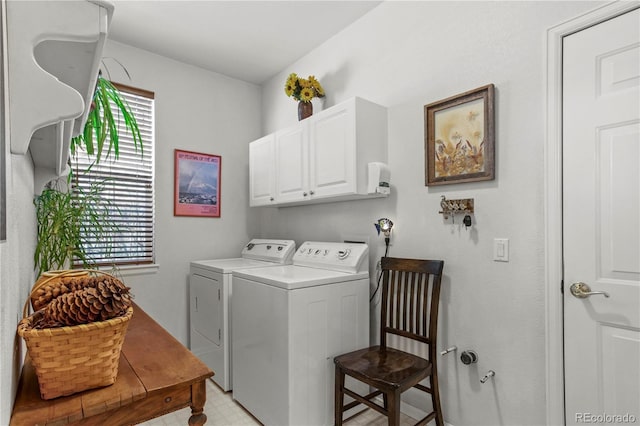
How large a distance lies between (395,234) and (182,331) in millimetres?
2147

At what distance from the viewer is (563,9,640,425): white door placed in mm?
1461

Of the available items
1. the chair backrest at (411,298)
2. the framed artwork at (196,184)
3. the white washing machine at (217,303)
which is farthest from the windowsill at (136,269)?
the chair backrest at (411,298)

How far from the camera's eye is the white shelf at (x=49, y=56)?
→ 60cm

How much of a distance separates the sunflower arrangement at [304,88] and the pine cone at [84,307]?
225 centimetres

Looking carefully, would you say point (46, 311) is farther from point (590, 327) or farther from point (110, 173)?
point (110, 173)

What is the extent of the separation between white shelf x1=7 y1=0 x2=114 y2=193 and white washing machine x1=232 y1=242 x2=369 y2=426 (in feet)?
4.70

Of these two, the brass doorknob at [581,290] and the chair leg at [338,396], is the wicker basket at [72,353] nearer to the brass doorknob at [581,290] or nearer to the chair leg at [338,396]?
the chair leg at [338,396]

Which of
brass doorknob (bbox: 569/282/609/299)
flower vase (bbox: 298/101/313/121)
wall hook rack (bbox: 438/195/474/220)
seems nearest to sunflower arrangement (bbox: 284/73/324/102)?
flower vase (bbox: 298/101/313/121)

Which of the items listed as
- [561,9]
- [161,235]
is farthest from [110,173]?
[561,9]

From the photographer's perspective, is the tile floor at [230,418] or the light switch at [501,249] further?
the tile floor at [230,418]

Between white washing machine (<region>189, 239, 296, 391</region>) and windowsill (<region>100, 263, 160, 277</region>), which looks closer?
white washing machine (<region>189, 239, 296, 391</region>)

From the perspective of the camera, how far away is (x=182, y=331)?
3.17 meters

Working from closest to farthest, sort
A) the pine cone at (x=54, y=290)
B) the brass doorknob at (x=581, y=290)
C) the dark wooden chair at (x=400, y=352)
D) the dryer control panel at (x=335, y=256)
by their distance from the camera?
1. the pine cone at (x=54, y=290)
2. the brass doorknob at (x=581, y=290)
3. the dark wooden chair at (x=400, y=352)
4. the dryer control panel at (x=335, y=256)

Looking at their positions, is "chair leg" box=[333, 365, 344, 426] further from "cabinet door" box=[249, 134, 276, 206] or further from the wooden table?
"cabinet door" box=[249, 134, 276, 206]
